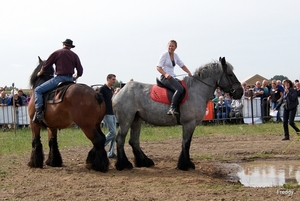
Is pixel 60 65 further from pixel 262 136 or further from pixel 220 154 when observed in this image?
pixel 262 136

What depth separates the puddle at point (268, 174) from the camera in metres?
9.50

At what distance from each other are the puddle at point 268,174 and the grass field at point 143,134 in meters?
5.92

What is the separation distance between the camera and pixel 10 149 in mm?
14930

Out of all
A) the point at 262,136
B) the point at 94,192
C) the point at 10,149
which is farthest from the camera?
the point at 262,136

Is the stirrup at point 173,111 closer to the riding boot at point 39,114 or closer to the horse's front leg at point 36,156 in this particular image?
the riding boot at point 39,114

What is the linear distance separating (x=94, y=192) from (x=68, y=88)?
3029 millimetres

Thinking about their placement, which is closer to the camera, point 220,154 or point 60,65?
point 60,65

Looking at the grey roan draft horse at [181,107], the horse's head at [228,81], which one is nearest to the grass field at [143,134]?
the grey roan draft horse at [181,107]

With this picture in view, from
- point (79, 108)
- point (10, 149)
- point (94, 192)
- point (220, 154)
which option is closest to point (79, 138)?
point (10, 149)

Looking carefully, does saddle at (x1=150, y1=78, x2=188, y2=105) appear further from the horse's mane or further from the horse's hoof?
the horse's hoof

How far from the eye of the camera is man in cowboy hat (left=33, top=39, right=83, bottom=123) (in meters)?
11.0

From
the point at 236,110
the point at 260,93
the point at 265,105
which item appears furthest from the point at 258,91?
the point at 236,110

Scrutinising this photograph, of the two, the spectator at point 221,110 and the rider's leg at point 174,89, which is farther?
the spectator at point 221,110

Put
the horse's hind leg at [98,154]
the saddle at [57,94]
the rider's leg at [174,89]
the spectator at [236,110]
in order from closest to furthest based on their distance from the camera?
the horse's hind leg at [98,154] → the saddle at [57,94] → the rider's leg at [174,89] → the spectator at [236,110]
